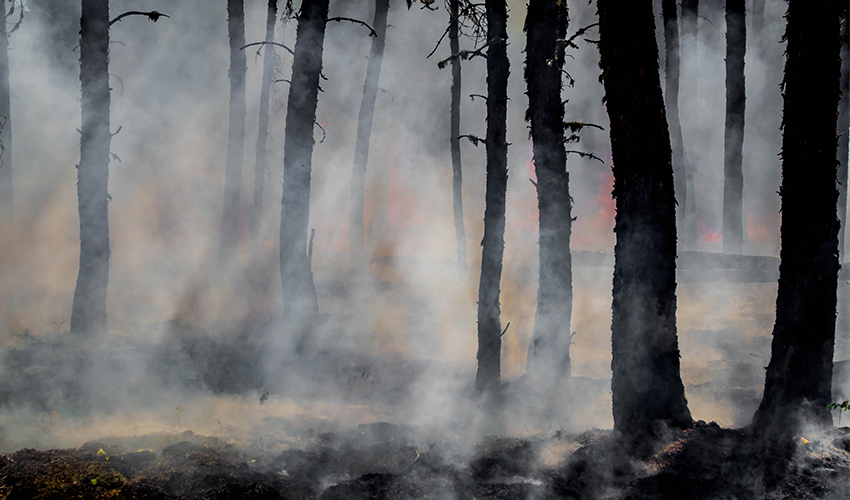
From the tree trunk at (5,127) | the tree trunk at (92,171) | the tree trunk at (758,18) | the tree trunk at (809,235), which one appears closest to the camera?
the tree trunk at (809,235)

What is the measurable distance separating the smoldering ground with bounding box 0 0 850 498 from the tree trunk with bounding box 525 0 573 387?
686mm

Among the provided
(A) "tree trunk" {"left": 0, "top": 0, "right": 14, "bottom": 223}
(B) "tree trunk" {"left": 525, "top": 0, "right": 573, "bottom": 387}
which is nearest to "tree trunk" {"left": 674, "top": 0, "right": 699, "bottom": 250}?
(B) "tree trunk" {"left": 525, "top": 0, "right": 573, "bottom": 387}

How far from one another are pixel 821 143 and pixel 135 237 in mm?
15839

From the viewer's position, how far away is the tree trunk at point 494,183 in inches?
274

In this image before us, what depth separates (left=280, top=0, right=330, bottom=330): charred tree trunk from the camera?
27.2 feet

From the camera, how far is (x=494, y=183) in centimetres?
705

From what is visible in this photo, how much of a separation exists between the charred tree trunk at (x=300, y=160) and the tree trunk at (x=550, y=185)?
3.70m

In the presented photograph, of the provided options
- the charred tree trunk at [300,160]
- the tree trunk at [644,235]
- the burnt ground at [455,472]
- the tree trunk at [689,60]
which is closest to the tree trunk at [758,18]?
the tree trunk at [689,60]

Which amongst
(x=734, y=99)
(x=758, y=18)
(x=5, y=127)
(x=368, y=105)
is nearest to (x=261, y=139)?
(x=368, y=105)

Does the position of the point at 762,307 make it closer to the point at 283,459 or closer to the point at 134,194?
the point at 283,459

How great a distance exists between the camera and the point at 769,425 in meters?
3.93

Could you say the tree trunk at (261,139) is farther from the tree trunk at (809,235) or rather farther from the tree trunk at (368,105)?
the tree trunk at (809,235)

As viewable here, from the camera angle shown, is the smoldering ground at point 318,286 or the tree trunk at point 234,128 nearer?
the smoldering ground at point 318,286

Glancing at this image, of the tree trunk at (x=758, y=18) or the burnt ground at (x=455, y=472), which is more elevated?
the tree trunk at (x=758, y=18)
